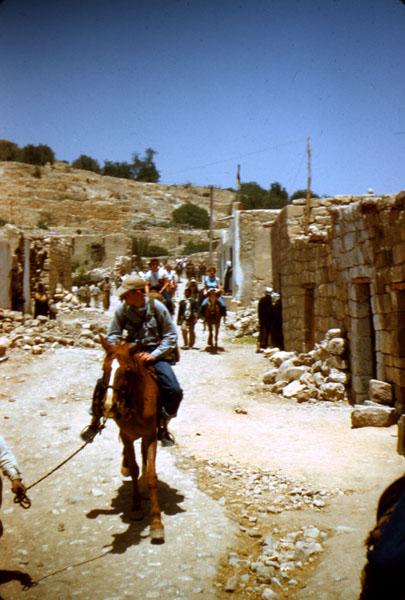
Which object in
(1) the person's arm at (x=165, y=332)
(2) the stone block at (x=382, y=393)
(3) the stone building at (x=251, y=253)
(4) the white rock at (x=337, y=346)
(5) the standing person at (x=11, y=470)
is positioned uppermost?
(3) the stone building at (x=251, y=253)

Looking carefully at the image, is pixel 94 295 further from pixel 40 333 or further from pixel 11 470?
pixel 11 470

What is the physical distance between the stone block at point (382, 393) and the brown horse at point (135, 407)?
12.9ft

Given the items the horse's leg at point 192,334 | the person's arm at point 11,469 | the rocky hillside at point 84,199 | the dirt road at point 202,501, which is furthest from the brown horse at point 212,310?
the rocky hillside at point 84,199

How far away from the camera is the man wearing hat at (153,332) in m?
Answer: 5.22

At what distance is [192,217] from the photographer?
205 feet

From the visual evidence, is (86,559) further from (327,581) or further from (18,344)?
(18,344)

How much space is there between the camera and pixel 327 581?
386cm

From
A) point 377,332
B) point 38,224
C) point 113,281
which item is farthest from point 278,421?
point 38,224

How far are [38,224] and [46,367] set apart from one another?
41902 millimetres

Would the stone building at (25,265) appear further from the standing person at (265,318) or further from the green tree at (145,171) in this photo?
the green tree at (145,171)

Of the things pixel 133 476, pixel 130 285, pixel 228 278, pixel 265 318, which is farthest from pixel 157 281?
pixel 228 278

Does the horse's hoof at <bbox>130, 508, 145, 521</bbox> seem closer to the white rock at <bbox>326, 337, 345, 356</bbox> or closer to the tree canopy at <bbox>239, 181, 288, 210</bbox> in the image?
the white rock at <bbox>326, 337, 345, 356</bbox>

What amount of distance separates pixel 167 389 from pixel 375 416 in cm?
364

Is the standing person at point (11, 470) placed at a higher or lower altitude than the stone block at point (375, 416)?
higher
